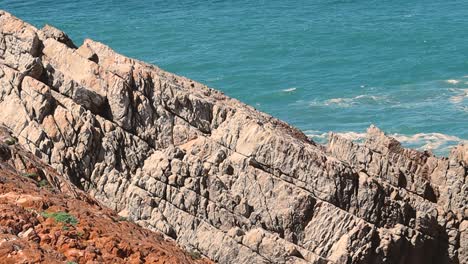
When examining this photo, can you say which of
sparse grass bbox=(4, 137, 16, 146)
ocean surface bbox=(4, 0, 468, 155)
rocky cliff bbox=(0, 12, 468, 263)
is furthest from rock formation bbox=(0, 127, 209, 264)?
ocean surface bbox=(4, 0, 468, 155)

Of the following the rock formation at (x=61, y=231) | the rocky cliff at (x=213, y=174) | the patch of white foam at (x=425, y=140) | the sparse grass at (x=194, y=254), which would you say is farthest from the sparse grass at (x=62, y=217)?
the patch of white foam at (x=425, y=140)

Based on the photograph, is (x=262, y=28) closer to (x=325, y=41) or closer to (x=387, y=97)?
(x=325, y=41)

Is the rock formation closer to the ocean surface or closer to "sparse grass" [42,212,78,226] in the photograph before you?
"sparse grass" [42,212,78,226]

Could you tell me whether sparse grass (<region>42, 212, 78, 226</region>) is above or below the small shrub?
below

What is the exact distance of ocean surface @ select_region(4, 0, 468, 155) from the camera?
94.1m

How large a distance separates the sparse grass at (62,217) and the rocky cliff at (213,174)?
30.4 feet

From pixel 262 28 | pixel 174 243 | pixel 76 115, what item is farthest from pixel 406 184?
pixel 262 28

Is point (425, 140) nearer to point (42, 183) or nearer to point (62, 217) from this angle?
point (42, 183)

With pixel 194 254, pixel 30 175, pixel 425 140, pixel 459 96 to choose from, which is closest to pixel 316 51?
pixel 459 96

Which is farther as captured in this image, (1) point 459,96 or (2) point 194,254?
(1) point 459,96

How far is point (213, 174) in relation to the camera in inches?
1593

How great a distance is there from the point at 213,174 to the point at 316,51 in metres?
82.5

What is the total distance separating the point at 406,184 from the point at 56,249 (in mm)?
23146

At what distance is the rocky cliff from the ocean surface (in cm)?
3893
